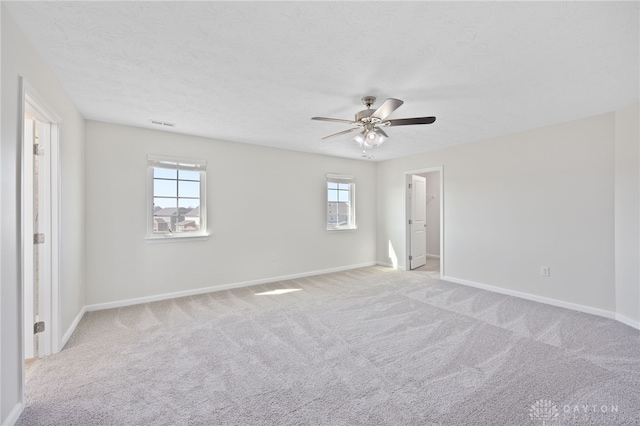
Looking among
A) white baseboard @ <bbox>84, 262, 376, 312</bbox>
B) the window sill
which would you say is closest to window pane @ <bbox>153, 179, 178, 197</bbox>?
the window sill

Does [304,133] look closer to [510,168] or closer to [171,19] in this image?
[171,19]

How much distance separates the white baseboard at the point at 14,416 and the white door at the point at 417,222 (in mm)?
5559

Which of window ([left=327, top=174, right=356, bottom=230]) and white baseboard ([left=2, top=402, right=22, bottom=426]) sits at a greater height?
window ([left=327, top=174, right=356, bottom=230])

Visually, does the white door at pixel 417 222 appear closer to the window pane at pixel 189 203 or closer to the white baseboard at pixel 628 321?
the white baseboard at pixel 628 321

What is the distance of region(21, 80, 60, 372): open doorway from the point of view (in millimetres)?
2348

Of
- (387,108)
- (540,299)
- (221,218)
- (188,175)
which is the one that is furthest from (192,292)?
(540,299)

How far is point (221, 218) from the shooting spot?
14.5 feet

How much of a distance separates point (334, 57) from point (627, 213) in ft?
11.7

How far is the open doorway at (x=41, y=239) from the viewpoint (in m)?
2.35

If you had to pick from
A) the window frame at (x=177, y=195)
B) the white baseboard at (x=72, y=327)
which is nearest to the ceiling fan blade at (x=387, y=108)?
the window frame at (x=177, y=195)

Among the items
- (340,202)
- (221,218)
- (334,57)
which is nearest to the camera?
(334,57)

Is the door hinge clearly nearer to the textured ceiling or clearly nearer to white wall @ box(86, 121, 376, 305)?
the textured ceiling

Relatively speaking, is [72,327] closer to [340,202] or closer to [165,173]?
[165,173]

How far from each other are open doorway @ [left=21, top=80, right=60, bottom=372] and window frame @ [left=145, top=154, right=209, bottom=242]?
1392 mm
